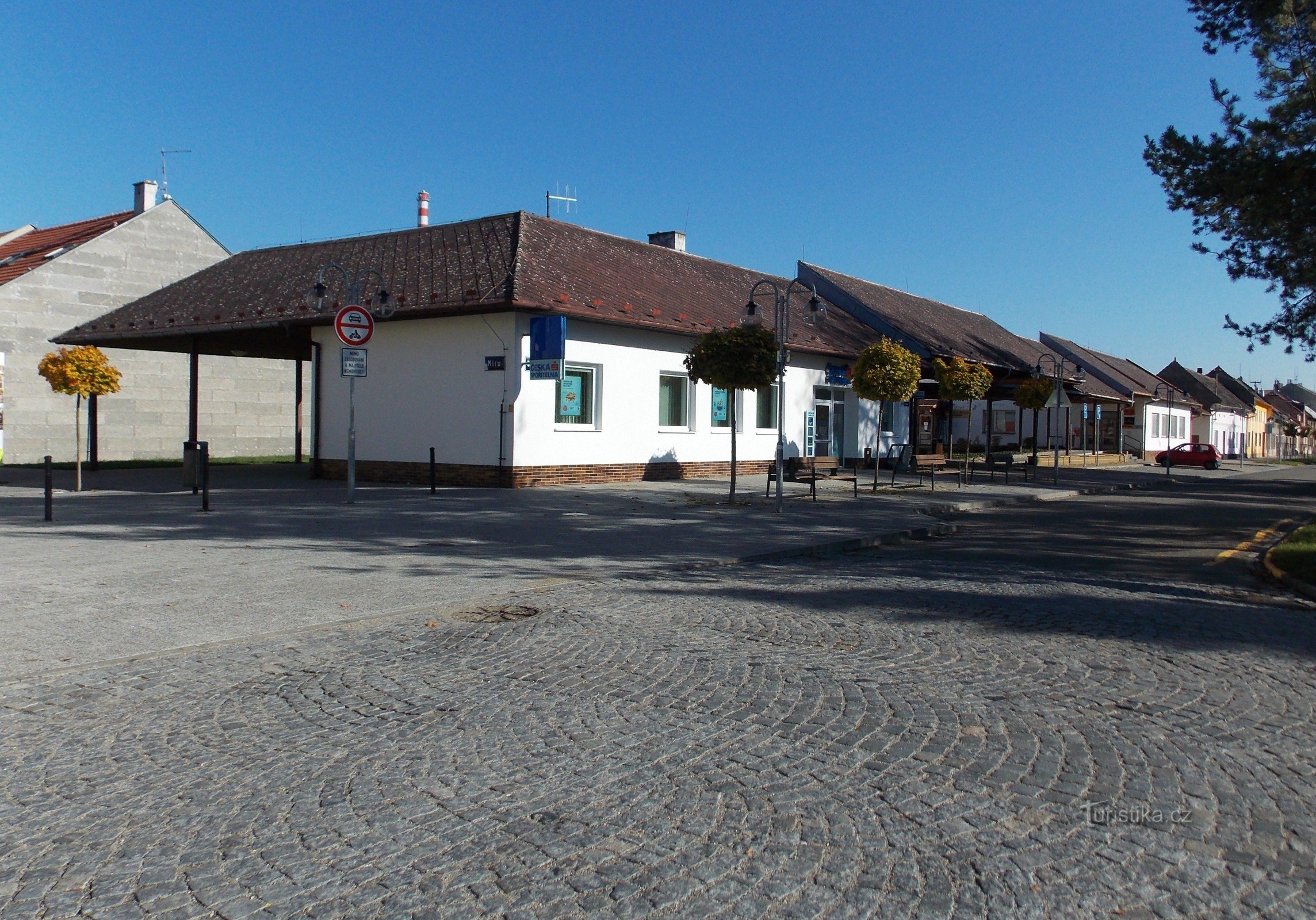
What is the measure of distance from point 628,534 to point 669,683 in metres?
8.07

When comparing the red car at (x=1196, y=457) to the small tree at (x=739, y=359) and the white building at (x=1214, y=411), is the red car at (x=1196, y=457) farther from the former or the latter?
the small tree at (x=739, y=359)

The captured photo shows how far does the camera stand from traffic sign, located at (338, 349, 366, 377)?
16656 mm

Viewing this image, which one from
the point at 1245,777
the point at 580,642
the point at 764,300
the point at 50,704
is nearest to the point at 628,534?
the point at 580,642

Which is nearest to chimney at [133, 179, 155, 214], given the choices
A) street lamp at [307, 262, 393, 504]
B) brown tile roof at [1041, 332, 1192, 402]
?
street lamp at [307, 262, 393, 504]

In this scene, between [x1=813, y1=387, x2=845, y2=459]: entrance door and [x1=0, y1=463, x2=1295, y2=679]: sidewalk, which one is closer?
[x1=0, y1=463, x2=1295, y2=679]: sidewalk

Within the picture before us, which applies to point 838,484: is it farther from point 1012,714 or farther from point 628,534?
point 1012,714

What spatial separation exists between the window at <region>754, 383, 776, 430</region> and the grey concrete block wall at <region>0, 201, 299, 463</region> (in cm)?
1739

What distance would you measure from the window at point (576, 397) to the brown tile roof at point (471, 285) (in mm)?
1361

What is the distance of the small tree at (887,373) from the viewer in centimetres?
2383

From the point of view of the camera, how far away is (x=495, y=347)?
70.7 ft

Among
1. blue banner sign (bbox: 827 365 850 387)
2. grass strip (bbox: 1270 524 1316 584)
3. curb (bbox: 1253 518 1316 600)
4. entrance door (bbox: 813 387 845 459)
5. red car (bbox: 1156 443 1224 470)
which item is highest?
blue banner sign (bbox: 827 365 850 387)

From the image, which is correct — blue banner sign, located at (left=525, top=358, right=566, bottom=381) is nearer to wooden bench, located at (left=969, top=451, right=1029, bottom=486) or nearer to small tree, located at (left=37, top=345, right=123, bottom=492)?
small tree, located at (left=37, top=345, right=123, bottom=492)

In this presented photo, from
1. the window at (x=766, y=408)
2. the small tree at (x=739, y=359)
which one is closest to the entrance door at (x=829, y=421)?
the window at (x=766, y=408)

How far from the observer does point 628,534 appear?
1409 centimetres
